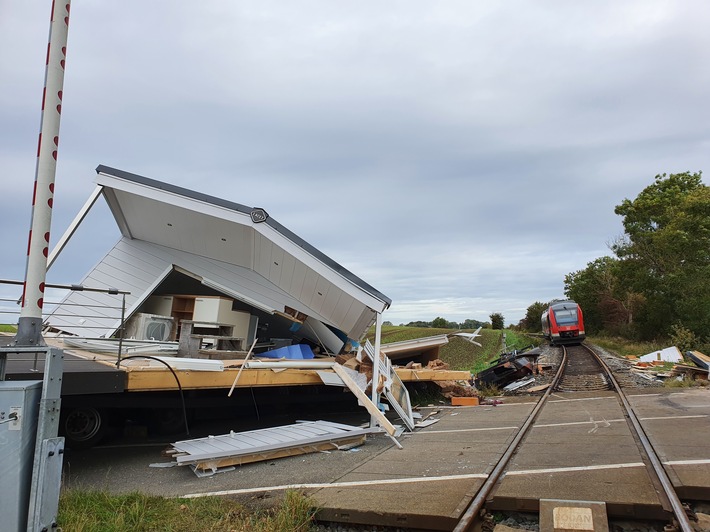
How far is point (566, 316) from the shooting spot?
1395 inches

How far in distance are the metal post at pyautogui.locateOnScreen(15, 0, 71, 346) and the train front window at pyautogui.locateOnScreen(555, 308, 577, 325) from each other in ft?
117

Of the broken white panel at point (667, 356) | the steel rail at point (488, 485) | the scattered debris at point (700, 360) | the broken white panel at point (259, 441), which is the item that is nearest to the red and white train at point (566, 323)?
the broken white panel at point (667, 356)

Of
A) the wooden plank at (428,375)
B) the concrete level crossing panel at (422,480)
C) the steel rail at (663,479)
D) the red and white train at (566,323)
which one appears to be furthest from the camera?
the red and white train at (566,323)

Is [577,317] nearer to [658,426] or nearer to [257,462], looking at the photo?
[658,426]

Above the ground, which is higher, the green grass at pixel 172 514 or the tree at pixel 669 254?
the tree at pixel 669 254

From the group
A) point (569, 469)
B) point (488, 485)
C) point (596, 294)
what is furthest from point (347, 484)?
point (596, 294)

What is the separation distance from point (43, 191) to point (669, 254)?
39.5 meters

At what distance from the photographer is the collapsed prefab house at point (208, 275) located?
9906mm

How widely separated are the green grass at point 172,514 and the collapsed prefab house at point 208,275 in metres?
5.11

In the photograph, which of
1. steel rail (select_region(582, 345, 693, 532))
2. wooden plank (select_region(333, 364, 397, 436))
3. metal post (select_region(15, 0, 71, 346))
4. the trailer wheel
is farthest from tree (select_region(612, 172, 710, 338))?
metal post (select_region(15, 0, 71, 346))

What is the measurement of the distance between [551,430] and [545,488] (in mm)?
3915

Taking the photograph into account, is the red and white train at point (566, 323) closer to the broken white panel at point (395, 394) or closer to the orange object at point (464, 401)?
the orange object at point (464, 401)

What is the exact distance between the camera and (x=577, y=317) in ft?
115

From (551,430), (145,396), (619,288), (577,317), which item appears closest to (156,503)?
(145,396)
